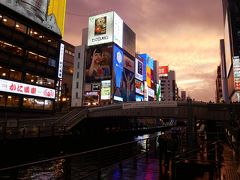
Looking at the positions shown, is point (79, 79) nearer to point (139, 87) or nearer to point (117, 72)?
point (117, 72)

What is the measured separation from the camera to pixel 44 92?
57.8 m

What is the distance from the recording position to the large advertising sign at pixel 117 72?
8731cm

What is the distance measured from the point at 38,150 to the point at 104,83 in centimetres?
5717

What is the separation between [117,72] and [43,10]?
36.7 meters

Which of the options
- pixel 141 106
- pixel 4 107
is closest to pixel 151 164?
pixel 141 106

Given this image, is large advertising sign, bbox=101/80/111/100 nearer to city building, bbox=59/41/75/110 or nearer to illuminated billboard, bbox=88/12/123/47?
illuminated billboard, bbox=88/12/123/47

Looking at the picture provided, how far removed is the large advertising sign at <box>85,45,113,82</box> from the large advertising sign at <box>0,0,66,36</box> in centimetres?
2453

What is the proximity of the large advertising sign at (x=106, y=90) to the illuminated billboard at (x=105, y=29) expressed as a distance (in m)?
16.0

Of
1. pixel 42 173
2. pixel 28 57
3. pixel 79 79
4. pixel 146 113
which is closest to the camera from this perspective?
pixel 42 173

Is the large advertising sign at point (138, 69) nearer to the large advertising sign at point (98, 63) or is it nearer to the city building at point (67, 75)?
the large advertising sign at point (98, 63)

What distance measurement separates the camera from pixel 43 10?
60500 millimetres

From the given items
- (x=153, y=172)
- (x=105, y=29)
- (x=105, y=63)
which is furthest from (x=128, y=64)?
(x=153, y=172)

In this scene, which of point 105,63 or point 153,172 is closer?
point 153,172

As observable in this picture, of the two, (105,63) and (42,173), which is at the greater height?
(105,63)
